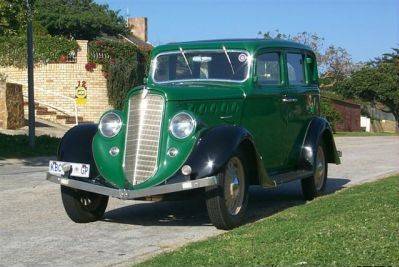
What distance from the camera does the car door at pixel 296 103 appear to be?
31.8ft

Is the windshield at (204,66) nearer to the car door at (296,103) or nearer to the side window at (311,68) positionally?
the car door at (296,103)

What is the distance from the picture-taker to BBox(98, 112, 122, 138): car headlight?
785 cm

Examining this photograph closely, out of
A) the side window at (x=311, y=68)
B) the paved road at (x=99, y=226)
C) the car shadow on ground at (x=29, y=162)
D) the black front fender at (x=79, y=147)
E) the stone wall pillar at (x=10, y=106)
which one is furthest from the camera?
the stone wall pillar at (x=10, y=106)

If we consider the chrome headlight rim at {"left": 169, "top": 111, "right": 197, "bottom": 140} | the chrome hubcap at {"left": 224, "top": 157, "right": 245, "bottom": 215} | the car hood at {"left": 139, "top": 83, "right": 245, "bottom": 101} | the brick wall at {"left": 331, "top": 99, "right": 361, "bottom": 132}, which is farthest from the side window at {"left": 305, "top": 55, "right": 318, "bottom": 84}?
the brick wall at {"left": 331, "top": 99, "right": 361, "bottom": 132}

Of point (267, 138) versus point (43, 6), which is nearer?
point (267, 138)

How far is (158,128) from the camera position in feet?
25.0

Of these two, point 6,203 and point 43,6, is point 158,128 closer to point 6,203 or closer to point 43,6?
point 6,203

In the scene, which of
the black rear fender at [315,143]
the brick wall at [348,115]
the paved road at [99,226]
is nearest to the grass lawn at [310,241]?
the paved road at [99,226]

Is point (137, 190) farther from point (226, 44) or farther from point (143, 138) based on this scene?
point (226, 44)

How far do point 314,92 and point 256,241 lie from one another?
188 inches

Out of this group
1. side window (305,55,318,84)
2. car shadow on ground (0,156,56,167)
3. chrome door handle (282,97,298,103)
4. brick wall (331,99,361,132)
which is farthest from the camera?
brick wall (331,99,361,132)

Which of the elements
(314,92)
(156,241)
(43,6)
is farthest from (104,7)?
(156,241)

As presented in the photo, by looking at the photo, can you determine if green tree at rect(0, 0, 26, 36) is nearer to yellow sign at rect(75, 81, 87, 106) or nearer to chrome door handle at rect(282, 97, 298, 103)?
chrome door handle at rect(282, 97, 298, 103)

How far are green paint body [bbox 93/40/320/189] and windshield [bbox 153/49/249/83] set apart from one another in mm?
95
